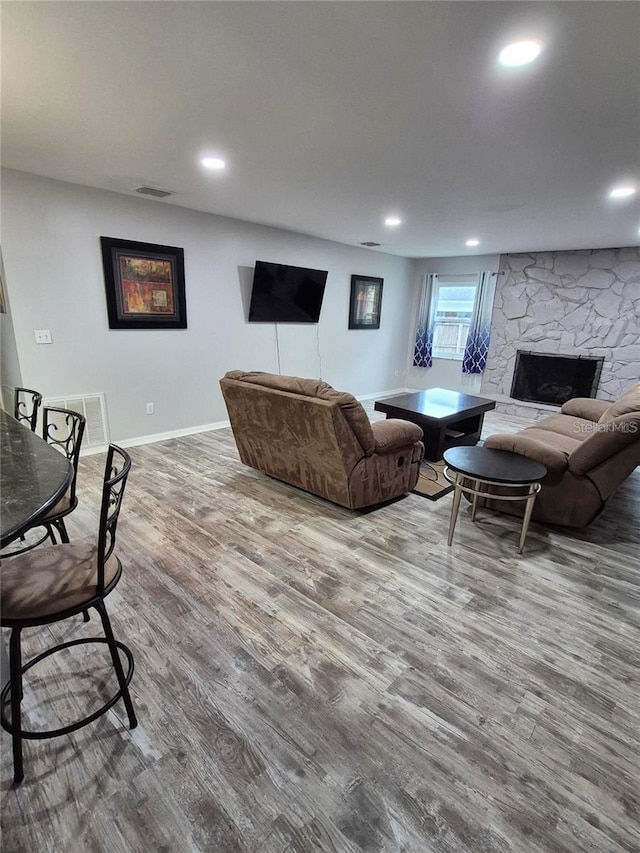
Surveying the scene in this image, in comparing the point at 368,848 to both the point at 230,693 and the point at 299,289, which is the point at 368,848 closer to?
the point at 230,693

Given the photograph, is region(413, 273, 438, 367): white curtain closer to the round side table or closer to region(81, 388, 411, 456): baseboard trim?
region(81, 388, 411, 456): baseboard trim

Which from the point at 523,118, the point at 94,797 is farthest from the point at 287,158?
the point at 94,797

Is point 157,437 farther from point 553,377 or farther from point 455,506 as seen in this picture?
point 553,377

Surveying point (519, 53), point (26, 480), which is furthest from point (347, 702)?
point (519, 53)

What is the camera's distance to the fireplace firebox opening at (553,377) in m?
5.91

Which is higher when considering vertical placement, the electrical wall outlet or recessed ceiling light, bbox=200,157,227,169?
recessed ceiling light, bbox=200,157,227,169

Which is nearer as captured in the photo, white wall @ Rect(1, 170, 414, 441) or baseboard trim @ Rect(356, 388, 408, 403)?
white wall @ Rect(1, 170, 414, 441)

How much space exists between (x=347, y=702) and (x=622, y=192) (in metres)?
3.92

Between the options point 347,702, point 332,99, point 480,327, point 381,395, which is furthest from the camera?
point 381,395

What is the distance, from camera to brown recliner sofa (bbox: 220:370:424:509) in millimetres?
2682

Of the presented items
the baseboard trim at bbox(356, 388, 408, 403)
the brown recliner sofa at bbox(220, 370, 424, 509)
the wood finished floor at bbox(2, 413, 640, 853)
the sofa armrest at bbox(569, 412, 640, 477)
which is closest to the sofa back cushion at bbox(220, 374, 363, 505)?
the brown recliner sofa at bbox(220, 370, 424, 509)

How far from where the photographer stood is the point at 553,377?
20.5 ft

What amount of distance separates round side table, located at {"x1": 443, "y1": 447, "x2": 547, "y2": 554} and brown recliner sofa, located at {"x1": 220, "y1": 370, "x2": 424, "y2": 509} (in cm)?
49

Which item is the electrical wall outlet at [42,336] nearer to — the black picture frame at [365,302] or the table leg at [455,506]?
the table leg at [455,506]
